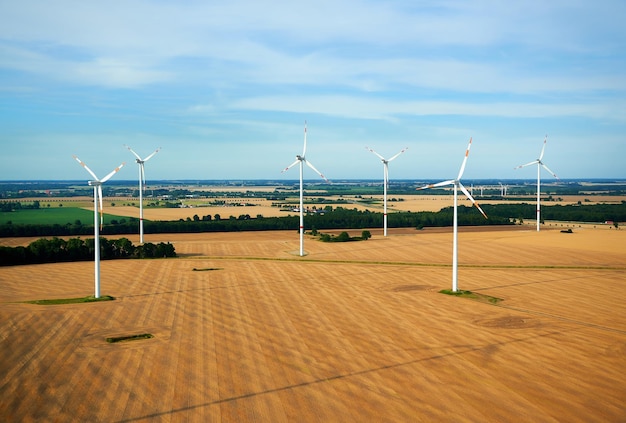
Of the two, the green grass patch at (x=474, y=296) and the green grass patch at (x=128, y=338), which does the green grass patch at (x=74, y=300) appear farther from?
the green grass patch at (x=474, y=296)

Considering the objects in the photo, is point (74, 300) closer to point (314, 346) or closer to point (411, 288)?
point (314, 346)

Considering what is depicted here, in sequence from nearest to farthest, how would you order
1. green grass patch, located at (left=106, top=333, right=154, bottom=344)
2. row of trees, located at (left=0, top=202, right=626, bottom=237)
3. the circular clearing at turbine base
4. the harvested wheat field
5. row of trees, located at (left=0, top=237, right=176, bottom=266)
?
1. the harvested wheat field
2. green grass patch, located at (left=106, top=333, right=154, bottom=344)
3. the circular clearing at turbine base
4. row of trees, located at (left=0, top=237, right=176, bottom=266)
5. row of trees, located at (left=0, top=202, right=626, bottom=237)

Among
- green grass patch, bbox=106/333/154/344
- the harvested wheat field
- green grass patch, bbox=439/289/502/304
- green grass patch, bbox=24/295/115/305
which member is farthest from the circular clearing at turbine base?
green grass patch, bbox=24/295/115/305

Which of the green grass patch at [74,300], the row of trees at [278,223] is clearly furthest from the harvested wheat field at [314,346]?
the row of trees at [278,223]

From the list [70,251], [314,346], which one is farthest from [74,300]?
[70,251]

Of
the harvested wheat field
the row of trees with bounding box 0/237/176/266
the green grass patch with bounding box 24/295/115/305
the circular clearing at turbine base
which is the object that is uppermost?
the row of trees with bounding box 0/237/176/266

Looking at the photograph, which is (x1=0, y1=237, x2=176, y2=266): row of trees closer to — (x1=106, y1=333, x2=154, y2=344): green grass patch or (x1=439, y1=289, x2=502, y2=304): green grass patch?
(x1=106, y1=333, x2=154, y2=344): green grass patch

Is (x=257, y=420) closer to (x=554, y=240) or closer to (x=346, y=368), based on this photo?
(x=346, y=368)
